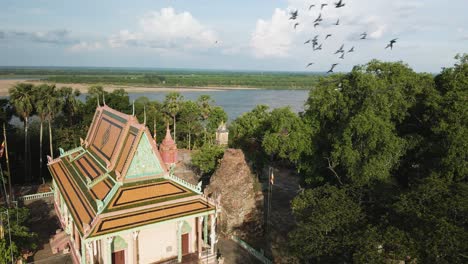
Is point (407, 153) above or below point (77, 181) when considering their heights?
above

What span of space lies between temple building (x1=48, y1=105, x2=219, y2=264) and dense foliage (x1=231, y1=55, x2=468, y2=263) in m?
4.96

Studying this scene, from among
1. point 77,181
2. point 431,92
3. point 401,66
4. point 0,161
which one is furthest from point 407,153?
point 0,161

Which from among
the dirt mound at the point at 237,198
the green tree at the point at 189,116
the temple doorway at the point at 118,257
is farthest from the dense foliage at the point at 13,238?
the green tree at the point at 189,116

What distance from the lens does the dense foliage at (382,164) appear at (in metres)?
11.5

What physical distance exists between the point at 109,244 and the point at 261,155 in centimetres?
1628

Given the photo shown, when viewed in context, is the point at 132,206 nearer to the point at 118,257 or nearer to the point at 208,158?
the point at 118,257

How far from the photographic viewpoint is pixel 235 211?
2136cm

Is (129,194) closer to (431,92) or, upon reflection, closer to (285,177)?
(431,92)

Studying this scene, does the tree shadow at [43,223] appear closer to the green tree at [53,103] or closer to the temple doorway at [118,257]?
the green tree at [53,103]

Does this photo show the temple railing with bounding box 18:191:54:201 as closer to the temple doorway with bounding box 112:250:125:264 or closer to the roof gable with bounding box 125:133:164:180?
the temple doorway with bounding box 112:250:125:264

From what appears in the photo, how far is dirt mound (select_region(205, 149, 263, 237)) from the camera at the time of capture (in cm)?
2122

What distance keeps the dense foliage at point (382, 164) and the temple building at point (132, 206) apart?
4.96 m

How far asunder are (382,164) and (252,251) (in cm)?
817

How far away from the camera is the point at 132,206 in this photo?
14.4 m
